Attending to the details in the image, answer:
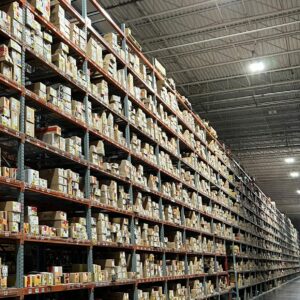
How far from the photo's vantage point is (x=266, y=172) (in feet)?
106

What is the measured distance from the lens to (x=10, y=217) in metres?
5.06

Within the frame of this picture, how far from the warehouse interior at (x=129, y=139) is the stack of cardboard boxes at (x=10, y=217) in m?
0.02

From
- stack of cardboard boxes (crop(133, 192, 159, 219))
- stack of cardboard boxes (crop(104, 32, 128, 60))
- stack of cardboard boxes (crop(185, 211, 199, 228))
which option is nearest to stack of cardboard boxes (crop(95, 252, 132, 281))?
stack of cardboard boxes (crop(133, 192, 159, 219))

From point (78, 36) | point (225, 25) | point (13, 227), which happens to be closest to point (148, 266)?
point (13, 227)

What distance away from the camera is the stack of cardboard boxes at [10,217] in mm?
4973

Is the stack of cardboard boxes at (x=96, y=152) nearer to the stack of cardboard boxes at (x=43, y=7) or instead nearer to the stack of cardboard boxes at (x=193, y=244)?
the stack of cardboard boxes at (x=43, y=7)

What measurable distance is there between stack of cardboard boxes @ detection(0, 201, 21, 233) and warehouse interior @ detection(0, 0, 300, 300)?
0.05ft

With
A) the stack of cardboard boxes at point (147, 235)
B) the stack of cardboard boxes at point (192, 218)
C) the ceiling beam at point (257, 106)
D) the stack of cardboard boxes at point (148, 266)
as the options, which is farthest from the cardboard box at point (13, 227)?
the ceiling beam at point (257, 106)

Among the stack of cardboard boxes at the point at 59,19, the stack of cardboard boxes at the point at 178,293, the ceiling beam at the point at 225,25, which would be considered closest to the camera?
the stack of cardboard boxes at the point at 59,19

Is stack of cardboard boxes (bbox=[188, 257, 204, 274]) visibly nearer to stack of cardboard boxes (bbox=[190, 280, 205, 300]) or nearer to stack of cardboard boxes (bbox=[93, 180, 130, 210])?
stack of cardboard boxes (bbox=[190, 280, 205, 300])

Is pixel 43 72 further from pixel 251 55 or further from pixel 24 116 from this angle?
pixel 251 55

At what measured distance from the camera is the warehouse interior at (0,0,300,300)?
5734mm

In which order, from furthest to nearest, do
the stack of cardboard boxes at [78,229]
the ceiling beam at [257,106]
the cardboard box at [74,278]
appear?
the ceiling beam at [257,106]
the stack of cardboard boxes at [78,229]
the cardboard box at [74,278]

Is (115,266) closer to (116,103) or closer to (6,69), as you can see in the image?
(116,103)
